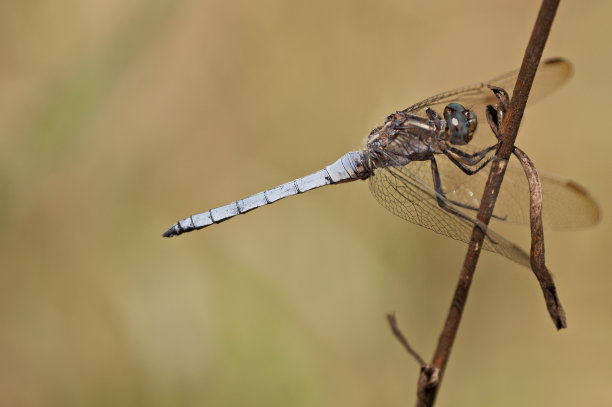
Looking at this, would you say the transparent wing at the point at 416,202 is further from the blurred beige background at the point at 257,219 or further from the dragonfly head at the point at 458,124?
the blurred beige background at the point at 257,219

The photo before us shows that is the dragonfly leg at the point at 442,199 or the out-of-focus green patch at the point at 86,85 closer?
the dragonfly leg at the point at 442,199

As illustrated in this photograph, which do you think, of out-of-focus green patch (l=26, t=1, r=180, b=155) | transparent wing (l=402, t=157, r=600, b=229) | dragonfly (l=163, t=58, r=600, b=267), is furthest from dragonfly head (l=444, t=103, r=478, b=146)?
out-of-focus green patch (l=26, t=1, r=180, b=155)

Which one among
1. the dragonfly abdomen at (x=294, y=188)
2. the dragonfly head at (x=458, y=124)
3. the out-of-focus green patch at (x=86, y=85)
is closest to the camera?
the dragonfly head at (x=458, y=124)

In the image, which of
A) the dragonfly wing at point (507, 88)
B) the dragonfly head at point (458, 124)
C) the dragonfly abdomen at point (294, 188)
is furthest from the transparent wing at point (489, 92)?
the dragonfly abdomen at point (294, 188)

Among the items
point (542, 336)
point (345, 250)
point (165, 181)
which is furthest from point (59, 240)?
point (542, 336)

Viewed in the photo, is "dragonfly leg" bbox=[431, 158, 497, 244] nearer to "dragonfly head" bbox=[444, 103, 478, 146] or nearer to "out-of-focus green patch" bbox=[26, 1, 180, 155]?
"dragonfly head" bbox=[444, 103, 478, 146]
